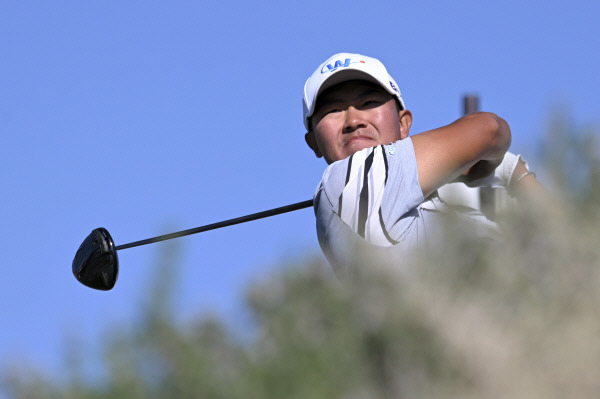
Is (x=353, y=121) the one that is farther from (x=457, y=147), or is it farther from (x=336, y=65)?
(x=457, y=147)

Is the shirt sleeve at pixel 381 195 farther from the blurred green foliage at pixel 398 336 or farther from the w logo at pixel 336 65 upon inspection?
the blurred green foliage at pixel 398 336

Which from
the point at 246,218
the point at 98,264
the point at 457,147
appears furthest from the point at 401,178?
the point at 246,218

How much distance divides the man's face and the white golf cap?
0.14 feet

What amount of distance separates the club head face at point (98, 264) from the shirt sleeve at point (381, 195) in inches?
89.9

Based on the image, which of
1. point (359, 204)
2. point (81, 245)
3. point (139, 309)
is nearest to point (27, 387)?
point (139, 309)

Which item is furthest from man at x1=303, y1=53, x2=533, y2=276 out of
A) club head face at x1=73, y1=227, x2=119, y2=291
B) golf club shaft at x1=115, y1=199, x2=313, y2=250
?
golf club shaft at x1=115, y1=199, x2=313, y2=250

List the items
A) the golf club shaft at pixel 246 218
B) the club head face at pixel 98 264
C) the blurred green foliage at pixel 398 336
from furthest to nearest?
the golf club shaft at pixel 246 218 → the club head face at pixel 98 264 → the blurred green foliage at pixel 398 336

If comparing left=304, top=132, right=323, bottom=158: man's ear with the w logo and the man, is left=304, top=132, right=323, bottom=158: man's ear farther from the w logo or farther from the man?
the man

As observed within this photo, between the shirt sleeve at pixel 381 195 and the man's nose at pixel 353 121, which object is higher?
the man's nose at pixel 353 121

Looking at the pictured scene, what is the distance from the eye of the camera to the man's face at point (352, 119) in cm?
389

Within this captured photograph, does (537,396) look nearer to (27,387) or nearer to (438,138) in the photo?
(27,387)

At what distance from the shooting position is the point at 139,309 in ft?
4.70

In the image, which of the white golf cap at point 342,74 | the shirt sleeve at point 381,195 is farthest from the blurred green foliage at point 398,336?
the white golf cap at point 342,74

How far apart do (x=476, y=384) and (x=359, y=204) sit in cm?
148
